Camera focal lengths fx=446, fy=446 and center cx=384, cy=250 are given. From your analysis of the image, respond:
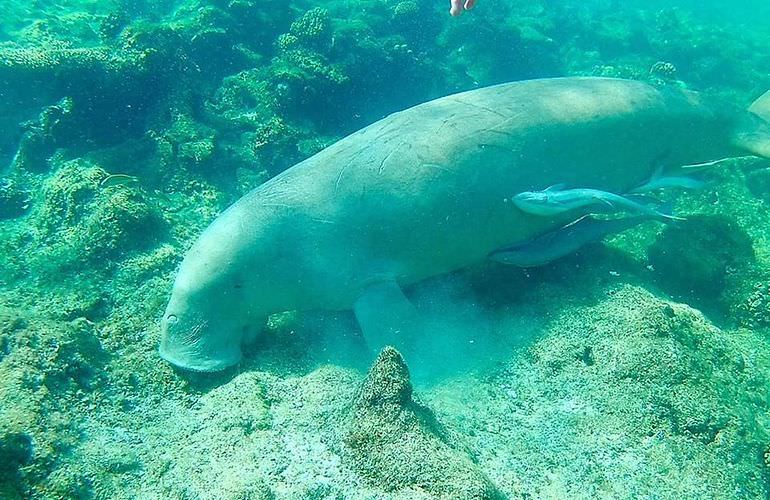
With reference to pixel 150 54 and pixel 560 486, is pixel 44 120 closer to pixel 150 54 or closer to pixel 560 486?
pixel 150 54

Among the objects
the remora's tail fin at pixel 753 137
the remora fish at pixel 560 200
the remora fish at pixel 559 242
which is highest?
the remora fish at pixel 560 200

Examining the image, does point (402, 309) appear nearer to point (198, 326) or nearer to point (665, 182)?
point (198, 326)

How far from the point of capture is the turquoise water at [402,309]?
2.96 m

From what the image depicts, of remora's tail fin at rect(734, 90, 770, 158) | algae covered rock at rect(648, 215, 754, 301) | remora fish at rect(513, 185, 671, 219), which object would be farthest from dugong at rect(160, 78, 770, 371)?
remora's tail fin at rect(734, 90, 770, 158)

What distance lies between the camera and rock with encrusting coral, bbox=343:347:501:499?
2363 millimetres

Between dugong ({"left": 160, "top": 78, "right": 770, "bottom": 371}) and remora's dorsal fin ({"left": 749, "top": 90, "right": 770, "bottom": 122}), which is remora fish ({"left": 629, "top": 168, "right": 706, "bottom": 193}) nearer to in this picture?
dugong ({"left": 160, "top": 78, "right": 770, "bottom": 371})

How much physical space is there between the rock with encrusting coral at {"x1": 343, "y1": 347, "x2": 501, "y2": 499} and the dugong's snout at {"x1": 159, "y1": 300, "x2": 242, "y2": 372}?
163 centimetres

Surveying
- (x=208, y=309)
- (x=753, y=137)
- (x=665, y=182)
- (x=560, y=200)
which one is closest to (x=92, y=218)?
(x=208, y=309)

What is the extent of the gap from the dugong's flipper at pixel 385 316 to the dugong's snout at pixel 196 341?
123 centimetres

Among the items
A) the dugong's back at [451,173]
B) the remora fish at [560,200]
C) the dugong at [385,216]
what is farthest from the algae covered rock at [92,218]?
the remora fish at [560,200]

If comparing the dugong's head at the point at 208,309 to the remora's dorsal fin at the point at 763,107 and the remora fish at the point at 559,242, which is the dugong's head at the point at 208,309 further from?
the remora's dorsal fin at the point at 763,107

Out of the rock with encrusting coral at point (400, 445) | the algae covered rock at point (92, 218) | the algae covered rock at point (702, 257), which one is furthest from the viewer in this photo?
the algae covered rock at point (92, 218)

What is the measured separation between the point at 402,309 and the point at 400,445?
6.07 ft

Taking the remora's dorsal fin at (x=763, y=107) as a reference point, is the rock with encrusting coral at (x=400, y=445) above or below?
above
